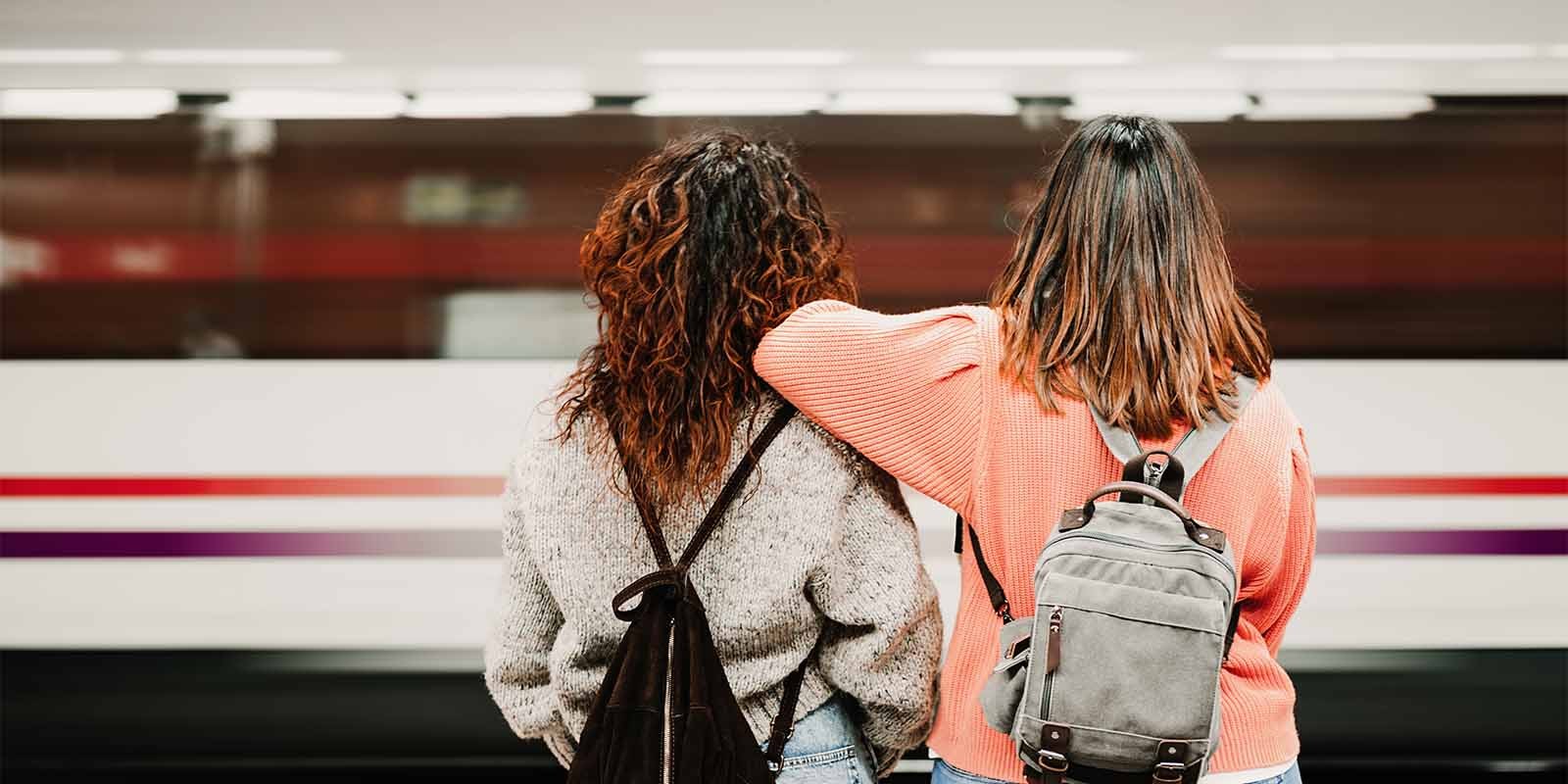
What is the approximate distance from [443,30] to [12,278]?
129cm

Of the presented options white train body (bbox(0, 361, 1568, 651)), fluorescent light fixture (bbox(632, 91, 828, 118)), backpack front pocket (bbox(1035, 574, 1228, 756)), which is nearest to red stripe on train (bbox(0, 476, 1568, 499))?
white train body (bbox(0, 361, 1568, 651))

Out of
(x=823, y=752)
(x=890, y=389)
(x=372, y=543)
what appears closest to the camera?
(x=890, y=389)

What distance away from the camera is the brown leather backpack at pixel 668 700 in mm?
1502

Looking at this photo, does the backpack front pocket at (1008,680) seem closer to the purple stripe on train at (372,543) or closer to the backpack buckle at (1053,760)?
the backpack buckle at (1053,760)

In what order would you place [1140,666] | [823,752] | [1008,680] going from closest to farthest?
[1140,666]
[1008,680]
[823,752]

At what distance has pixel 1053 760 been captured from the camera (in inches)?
54.1

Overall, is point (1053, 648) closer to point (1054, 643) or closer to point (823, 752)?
point (1054, 643)

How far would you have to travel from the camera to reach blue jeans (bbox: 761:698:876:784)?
1643 millimetres

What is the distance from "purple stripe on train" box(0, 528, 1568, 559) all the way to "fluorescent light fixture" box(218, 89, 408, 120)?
105 cm

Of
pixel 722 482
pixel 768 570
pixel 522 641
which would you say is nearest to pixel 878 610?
pixel 768 570

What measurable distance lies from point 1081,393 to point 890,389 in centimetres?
24

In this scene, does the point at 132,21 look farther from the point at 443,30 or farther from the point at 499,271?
the point at 499,271

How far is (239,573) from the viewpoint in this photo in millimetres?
3104

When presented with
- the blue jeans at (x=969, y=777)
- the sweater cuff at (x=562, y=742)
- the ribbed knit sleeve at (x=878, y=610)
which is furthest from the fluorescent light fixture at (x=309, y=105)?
the blue jeans at (x=969, y=777)
